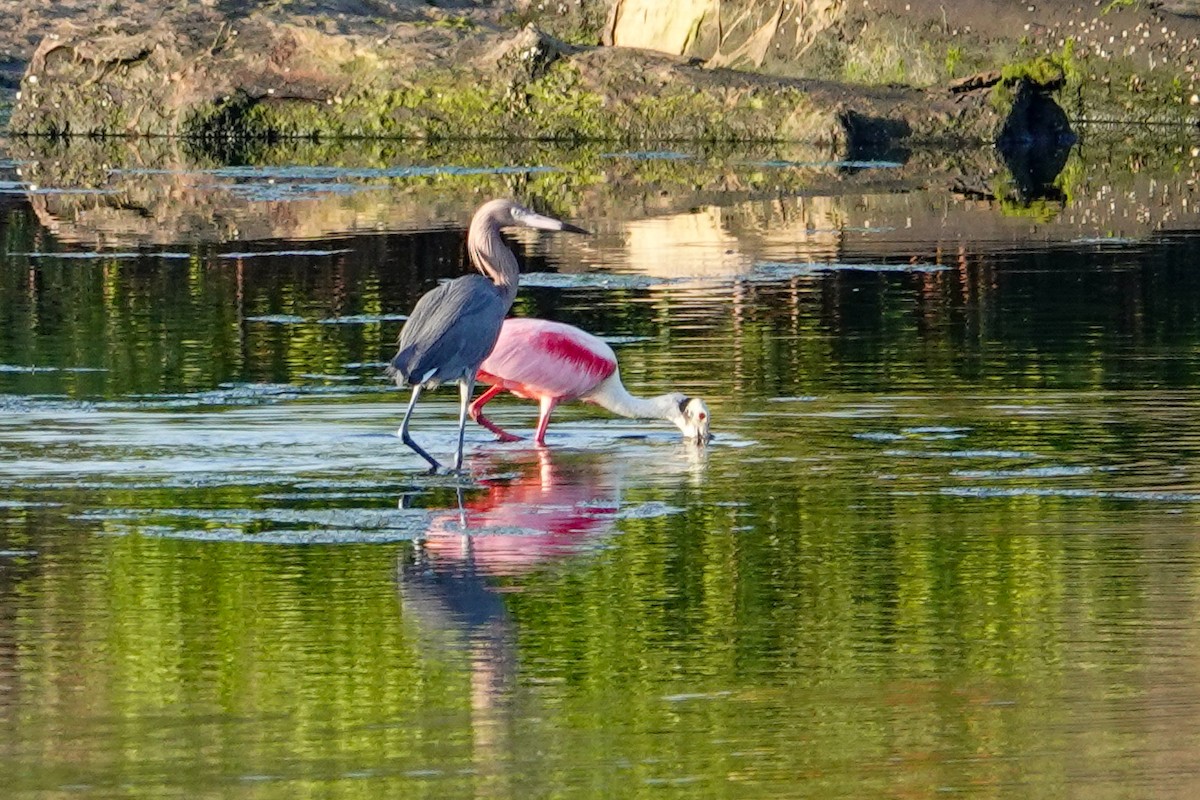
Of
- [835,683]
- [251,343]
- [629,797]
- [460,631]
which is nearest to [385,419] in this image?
[251,343]

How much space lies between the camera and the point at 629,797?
574 centimetres

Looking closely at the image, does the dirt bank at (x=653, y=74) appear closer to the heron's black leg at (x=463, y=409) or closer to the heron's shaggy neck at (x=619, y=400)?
Answer: the heron's shaggy neck at (x=619, y=400)

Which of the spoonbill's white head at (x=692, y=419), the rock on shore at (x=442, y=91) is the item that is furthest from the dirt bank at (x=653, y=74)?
the spoonbill's white head at (x=692, y=419)

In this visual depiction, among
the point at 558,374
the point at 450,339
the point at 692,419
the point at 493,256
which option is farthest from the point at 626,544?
the point at 493,256

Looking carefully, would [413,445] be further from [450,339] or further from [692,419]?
[692,419]

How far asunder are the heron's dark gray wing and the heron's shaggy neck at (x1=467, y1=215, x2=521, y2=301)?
0.36 m

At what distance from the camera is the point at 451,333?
1062cm

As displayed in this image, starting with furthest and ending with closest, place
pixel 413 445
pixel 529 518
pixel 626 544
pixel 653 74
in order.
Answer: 1. pixel 653 74
2. pixel 413 445
3. pixel 529 518
4. pixel 626 544

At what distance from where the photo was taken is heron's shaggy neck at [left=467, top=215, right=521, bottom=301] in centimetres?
1133

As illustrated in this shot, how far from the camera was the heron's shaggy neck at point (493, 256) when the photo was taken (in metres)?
11.3

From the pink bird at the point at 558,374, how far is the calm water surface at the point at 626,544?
0.20 metres

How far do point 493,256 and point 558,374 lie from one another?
1.92 feet

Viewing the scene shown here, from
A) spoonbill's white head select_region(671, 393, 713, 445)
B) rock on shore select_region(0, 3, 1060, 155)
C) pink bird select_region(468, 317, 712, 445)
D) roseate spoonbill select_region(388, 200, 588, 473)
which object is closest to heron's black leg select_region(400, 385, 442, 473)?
roseate spoonbill select_region(388, 200, 588, 473)

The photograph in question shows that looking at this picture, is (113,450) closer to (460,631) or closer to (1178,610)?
(460,631)
